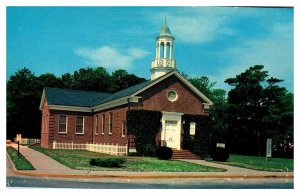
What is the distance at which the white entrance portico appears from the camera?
2583 cm

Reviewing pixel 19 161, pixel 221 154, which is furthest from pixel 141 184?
pixel 221 154

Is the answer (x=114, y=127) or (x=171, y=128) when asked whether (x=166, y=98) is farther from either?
(x=114, y=127)

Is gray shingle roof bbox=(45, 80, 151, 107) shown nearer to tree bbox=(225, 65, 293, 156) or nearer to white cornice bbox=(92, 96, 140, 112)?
white cornice bbox=(92, 96, 140, 112)

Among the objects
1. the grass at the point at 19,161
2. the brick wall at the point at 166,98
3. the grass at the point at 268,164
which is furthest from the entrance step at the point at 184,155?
the grass at the point at 19,161

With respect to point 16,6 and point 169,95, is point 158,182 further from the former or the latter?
point 169,95

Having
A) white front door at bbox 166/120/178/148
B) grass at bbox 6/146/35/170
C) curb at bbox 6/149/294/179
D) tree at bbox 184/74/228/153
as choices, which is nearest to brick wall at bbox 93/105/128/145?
white front door at bbox 166/120/178/148

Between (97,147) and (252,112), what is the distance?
31.1 ft

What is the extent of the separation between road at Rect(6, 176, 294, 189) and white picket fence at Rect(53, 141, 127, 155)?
28.9 feet

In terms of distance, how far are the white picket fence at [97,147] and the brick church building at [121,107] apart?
569 mm

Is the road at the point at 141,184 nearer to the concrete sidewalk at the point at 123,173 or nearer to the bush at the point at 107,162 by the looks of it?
the concrete sidewalk at the point at 123,173

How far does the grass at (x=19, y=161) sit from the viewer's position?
17.8 meters

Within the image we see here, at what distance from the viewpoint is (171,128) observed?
1024 inches

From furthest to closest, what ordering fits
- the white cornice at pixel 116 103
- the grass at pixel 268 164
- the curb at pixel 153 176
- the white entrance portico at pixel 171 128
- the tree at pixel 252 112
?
the white entrance portico at pixel 171 128, the white cornice at pixel 116 103, the tree at pixel 252 112, the grass at pixel 268 164, the curb at pixel 153 176

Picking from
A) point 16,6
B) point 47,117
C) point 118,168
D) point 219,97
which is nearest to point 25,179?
point 118,168
